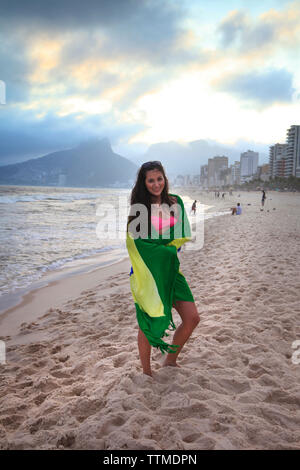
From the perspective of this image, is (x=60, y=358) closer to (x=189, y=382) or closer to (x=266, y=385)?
(x=189, y=382)

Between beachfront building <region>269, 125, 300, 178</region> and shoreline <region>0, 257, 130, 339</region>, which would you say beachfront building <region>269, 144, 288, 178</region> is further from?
shoreline <region>0, 257, 130, 339</region>

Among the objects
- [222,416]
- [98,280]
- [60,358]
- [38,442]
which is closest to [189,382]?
[222,416]

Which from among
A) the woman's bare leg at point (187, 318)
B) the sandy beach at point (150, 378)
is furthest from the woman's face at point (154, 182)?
the sandy beach at point (150, 378)

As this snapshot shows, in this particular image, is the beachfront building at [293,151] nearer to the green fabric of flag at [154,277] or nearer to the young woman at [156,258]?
the young woman at [156,258]

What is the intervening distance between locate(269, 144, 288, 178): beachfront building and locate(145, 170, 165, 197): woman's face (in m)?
152

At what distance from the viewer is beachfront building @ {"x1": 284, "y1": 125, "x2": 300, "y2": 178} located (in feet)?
415

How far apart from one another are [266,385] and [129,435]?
1.37m

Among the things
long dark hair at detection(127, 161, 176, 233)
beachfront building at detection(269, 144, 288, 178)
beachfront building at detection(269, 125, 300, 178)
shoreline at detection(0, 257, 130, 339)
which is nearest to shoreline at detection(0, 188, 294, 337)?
shoreline at detection(0, 257, 130, 339)

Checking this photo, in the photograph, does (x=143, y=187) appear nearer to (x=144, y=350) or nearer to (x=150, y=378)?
(x=144, y=350)

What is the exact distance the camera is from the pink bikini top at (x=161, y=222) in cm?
234

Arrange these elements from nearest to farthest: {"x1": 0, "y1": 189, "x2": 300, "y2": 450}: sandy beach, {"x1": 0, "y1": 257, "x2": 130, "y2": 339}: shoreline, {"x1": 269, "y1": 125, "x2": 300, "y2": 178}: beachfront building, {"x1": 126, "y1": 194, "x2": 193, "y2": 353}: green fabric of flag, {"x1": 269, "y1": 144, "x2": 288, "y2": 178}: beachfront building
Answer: {"x1": 0, "y1": 189, "x2": 300, "y2": 450}: sandy beach < {"x1": 126, "y1": 194, "x2": 193, "y2": 353}: green fabric of flag < {"x1": 0, "y1": 257, "x2": 130, "y2": 339}: shoreline < {"x1": 269, "y1": 125, "x2": 300, "y2": 178}: beachfront building < {"x1": 269, "y1": 144, "x2": 288, "y2": 178}: beachfront building

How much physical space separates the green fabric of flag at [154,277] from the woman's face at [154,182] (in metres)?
0.36

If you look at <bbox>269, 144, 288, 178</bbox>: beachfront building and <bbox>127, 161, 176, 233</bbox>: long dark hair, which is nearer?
<bbox>127, 161, 176, 233</bbox>: long dark hair

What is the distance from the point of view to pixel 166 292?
7.72 feet
